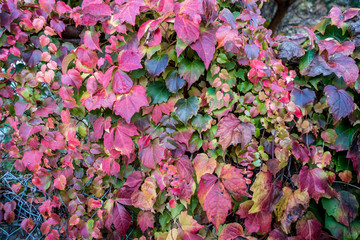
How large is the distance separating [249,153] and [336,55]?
A: 2.22 feet

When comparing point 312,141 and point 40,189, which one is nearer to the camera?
point 312,141

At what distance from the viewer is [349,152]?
132 centimetres

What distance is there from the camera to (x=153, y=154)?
4.29 ft

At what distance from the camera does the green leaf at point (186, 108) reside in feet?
4.13

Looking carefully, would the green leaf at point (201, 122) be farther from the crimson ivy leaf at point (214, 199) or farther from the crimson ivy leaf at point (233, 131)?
the crimson ivy leaf at point (214, 199)

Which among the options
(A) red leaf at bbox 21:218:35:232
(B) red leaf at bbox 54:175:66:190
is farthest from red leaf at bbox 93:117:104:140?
(A) red leaf at bbox 21:218:35:232

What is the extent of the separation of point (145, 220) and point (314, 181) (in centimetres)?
94

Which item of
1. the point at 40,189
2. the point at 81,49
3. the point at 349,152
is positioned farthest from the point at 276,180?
the point at 40,189

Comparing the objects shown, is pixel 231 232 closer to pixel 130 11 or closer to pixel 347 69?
pixel 347 69

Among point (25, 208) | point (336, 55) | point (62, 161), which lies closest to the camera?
point (336, 55)

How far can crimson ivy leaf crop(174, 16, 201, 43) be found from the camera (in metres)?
1.11

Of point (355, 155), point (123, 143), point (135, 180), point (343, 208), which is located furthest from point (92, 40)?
point (343, 208)

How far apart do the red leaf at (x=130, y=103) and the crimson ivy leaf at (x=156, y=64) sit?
0.33 ft

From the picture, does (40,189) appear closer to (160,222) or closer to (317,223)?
(160,222)
